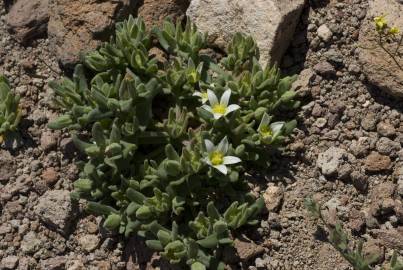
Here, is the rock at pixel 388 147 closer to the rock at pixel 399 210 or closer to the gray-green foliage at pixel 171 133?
the rock at pixel 399 210

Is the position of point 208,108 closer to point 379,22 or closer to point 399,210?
point 379,22

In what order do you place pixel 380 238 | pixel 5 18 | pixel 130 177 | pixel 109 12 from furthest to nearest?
pixel 5 18 < pixel 109 12 < pixel 130 177 < pixel 380 238

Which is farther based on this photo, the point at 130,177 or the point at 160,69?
the point at 160,69

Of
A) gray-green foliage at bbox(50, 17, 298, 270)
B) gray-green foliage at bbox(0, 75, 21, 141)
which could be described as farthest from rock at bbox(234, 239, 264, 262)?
gray-green foliage at bbox(0, 75, 21, 141)

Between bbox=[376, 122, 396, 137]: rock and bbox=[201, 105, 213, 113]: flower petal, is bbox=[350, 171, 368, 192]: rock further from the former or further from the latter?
bbox=[201, 105, 213, 113]: flower petal

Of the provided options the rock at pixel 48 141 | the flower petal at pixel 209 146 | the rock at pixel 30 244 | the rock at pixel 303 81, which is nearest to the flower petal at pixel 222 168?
the flower petal at pixel 209 146

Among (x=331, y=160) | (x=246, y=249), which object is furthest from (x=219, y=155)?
(x=331, y=160)

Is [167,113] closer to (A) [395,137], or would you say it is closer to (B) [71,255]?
(B) [71,255]

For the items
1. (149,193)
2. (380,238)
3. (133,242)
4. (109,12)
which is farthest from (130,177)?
(380,238)
